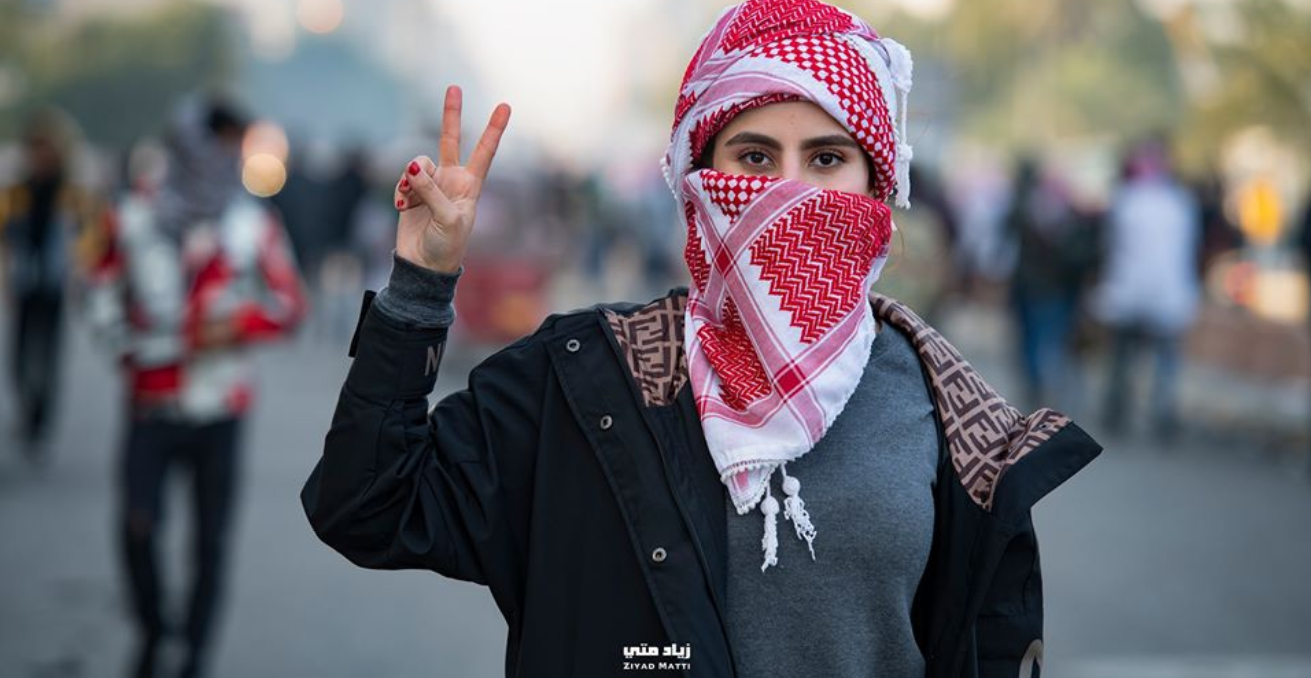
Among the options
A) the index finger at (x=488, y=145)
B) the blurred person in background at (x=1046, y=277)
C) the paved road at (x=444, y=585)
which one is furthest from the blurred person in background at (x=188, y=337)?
the blurred person in background at (x=1046, y=277)

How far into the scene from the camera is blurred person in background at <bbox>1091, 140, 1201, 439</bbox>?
39.4ft

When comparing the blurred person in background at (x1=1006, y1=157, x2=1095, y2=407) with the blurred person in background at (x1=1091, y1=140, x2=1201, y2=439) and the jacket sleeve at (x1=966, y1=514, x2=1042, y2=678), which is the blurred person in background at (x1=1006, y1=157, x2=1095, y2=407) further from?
the jacket sleeve at (x1=966, y1=514, x2=1042, y2=678)

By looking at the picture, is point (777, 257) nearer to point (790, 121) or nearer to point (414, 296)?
point (790, 121)

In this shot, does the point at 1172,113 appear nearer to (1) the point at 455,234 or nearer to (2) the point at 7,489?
(2) the point at 7,489

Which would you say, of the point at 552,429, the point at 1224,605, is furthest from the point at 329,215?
the point at 552,429

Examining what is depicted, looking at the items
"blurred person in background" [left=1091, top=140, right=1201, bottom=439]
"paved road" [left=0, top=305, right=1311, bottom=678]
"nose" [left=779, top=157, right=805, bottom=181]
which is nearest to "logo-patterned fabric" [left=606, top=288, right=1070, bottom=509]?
"nose" [left=779, top=157, right=805, bottom=181]

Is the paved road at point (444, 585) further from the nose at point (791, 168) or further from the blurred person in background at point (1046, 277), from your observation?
the nose at point (791, 168)

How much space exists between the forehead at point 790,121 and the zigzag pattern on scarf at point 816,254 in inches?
4.1

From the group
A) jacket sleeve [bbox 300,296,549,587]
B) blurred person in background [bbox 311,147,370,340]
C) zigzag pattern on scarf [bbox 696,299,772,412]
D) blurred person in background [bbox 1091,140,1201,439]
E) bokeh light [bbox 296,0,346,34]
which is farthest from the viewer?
bokeh light [bbox 296,0,346,34]

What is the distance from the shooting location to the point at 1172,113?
178 ft

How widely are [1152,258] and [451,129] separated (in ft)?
33.3

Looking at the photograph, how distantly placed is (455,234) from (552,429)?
0.33 meters

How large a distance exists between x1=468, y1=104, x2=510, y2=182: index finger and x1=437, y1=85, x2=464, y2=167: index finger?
3 cm

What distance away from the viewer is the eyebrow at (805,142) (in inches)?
107
